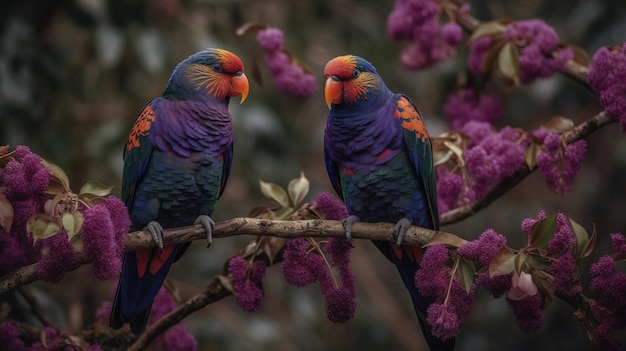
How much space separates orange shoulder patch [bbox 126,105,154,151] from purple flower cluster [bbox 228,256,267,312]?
1.77ft

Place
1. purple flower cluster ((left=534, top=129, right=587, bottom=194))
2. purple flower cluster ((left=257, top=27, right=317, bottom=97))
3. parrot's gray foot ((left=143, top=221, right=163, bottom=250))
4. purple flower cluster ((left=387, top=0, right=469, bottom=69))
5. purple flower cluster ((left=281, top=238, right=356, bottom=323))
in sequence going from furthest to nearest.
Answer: purple flower cluster ((left=387, top=0, right=469, bottom=69)), purple flower cluster ((left=257, top=27, right=317, bottom=97)), purple flower cluster ((left=534, top=129, right=587, bottom=194)), parrot's gray foot ((left=143, top=221, right=163, bottom=250)), purple flower cluster ((left=281, top=238, right=356, bottom=323))

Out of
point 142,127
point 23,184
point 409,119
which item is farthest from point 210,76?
point 23,184

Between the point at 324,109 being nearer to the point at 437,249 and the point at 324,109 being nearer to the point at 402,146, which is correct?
the point at 402,146

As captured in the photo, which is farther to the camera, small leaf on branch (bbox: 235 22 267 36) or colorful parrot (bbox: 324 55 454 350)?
small leaf on branch (bbox: 235 22 267 36)

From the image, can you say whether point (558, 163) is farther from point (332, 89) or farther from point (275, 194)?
point (275, 194)

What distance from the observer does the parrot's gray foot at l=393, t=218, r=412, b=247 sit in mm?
2306

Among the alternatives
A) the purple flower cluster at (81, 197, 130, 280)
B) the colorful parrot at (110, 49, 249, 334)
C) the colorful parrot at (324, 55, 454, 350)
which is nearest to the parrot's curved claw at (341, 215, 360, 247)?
the colorful parrot at (324, 55, 454, 350)

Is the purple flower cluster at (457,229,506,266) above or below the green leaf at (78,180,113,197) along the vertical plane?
below

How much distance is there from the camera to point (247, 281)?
7.54 feet

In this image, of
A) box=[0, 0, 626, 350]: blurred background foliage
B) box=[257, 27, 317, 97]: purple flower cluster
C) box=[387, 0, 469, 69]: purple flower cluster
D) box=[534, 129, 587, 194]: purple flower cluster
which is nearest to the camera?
box=[534, 129, 587, 194]: purple flower cluster

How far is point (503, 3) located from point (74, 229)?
368cm

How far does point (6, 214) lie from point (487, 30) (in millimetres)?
1833

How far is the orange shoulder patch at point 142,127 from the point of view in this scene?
98.2 inches

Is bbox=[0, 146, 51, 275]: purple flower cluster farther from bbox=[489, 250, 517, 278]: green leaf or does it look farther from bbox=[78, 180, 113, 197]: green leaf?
bbox=[489, 250, 517, 278]: green leaf
